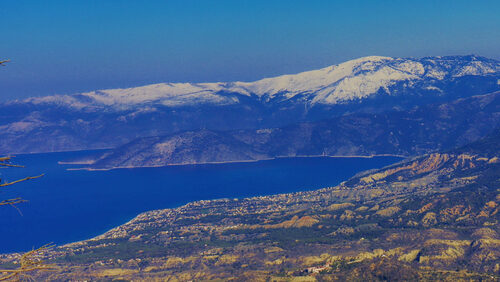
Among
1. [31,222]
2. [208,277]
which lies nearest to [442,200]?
[208,277]

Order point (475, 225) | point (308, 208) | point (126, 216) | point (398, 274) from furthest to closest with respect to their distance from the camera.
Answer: point (126, 216) → point (308, 208) → point (475, 225) → point (398, 274)

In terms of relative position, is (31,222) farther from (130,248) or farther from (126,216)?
(130,248)

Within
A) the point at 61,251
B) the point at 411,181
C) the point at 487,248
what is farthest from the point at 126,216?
the point at 487,248

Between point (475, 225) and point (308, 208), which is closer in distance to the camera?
point (475, 225)

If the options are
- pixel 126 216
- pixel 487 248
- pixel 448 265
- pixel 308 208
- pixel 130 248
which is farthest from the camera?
pixel 126 216

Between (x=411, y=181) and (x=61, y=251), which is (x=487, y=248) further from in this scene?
(x=411, y=181)

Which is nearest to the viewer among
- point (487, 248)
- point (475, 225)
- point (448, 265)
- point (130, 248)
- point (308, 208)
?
point (448, 265)
